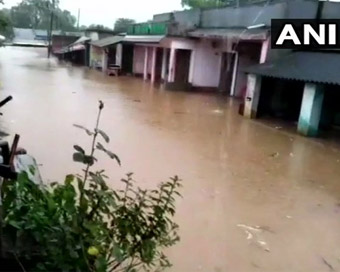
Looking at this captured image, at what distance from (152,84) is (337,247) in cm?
1834

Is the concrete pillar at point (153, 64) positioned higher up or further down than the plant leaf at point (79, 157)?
further down

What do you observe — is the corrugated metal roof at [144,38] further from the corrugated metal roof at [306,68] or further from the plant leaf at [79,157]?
the plant leaf at [79,157]

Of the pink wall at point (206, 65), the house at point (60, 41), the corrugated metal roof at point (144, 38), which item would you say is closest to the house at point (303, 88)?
the pink wall at point (206, 65)

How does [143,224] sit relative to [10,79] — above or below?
above

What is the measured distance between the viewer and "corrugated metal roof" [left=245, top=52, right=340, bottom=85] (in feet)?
35.5

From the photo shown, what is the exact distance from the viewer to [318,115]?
11.2 metres

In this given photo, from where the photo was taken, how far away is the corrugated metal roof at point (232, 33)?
49.2ft

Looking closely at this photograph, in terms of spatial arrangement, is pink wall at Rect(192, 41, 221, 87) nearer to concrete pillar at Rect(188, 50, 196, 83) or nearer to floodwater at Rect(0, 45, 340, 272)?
concrete pillar at Rect(188, 50, 196, 83)

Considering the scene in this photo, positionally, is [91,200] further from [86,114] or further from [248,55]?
[248,55]

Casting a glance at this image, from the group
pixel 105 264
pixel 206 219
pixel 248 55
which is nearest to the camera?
pixel 105 264

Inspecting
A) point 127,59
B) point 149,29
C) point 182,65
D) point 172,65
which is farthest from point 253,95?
point 127,59

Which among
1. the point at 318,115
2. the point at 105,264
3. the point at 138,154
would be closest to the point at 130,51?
the point at 318,115

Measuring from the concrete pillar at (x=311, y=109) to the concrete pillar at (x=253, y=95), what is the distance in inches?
80.1

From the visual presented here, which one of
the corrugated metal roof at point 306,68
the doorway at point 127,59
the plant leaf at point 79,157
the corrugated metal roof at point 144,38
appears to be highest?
the corrugated metal roof at point 144,38
